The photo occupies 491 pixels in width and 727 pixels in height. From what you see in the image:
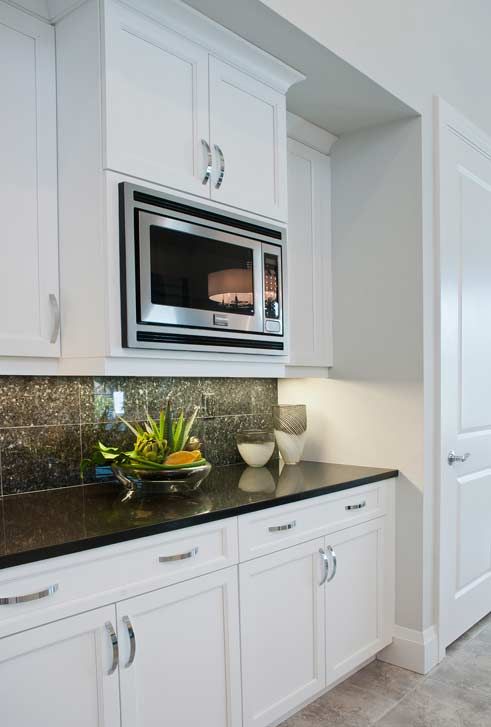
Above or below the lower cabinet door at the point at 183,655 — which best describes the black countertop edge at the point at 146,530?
above

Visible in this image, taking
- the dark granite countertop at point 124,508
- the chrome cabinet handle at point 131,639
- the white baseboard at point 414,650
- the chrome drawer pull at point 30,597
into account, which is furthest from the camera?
the white baseboard at point 414,650

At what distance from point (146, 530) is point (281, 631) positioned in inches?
28.9

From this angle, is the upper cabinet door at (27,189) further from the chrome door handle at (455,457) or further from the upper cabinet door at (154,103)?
the chrome door handle at (455,457)

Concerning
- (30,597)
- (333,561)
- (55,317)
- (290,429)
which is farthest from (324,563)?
(55,317)

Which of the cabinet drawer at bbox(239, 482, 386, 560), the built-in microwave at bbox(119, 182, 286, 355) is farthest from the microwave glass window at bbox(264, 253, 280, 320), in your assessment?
the cabinet drawer at bbox(239, 482, 386, 560)

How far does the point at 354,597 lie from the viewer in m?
2.32

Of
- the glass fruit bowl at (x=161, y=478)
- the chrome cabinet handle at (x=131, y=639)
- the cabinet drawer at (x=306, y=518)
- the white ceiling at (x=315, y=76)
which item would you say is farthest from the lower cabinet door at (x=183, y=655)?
the white ceiling at (x=315, y=76)

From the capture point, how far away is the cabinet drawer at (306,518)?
1.87 metres

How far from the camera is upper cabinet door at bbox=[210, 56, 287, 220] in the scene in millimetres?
1962

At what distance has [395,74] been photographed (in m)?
2.37

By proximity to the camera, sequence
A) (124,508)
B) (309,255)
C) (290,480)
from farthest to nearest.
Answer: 1. (309,255)
2. (290,480)
3. (124,508)

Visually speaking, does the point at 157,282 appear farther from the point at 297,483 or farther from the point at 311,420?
the point at 311,420

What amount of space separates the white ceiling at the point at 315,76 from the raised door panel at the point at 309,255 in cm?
17

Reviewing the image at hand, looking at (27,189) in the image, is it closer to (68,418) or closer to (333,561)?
(68,418)
